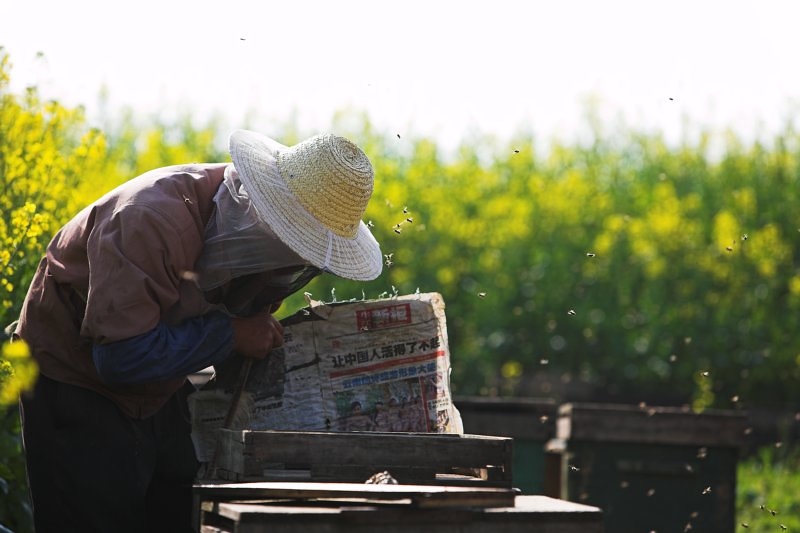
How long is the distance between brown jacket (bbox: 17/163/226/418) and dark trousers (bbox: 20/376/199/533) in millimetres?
58

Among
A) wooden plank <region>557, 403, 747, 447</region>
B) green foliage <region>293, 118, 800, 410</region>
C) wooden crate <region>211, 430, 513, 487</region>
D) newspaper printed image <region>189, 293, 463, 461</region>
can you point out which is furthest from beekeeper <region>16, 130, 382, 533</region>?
green foliage <region>293, 118, 800, 410</region>

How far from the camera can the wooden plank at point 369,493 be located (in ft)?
8.55

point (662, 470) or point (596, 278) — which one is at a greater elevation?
point (596, 278)

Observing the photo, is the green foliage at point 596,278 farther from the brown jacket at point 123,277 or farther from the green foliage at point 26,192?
the brown jacket at point 123,277

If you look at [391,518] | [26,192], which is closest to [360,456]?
[391,518]

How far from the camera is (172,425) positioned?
142 inches

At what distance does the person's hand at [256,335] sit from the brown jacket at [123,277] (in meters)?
0.12

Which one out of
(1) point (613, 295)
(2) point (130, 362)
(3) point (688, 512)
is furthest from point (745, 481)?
(2) point (130, 362)

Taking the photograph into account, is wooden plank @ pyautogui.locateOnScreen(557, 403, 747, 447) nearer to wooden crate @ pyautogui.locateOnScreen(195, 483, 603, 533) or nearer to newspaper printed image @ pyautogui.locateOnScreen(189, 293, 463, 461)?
newspaper printed image @ pyautogui.locateOnScreen(189, 293, 463, 461)

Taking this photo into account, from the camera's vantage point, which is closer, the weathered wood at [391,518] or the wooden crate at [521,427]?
the weathered wood at [391,518]

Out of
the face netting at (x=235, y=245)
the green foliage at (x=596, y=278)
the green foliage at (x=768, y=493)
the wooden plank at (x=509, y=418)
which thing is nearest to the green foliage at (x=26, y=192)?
the face netting at (x=235, y=245)

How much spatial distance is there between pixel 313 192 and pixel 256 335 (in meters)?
0.46

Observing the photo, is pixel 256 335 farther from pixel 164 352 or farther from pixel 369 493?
pixel 369 493

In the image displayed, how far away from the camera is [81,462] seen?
10.6ft
